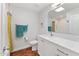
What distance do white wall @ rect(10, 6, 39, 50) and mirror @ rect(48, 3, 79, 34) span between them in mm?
1005

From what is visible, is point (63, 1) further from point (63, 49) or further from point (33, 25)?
point (33, 25)

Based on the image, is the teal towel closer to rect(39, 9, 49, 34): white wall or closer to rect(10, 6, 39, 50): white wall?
rect(10, 6, 39, 50): white wall

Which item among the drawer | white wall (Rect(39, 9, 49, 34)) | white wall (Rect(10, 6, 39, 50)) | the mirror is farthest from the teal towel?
the drawer

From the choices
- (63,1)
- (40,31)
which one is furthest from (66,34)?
(40,31)

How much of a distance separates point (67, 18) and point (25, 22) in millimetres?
1988

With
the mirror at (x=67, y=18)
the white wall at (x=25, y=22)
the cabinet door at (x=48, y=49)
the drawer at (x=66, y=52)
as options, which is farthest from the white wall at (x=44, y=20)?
the drawer at (x=66, y=52)

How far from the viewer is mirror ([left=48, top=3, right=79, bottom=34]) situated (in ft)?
5.62

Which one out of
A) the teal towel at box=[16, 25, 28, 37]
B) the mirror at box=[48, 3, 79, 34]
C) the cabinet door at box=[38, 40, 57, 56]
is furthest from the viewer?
the teal towel at box=[16, 25, 28, 37]

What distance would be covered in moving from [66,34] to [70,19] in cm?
39

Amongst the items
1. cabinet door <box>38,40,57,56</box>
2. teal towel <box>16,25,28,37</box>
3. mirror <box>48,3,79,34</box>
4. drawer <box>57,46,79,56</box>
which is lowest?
cabinet door <box>38,40,57,56</box>

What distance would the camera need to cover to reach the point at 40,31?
3.40 metres

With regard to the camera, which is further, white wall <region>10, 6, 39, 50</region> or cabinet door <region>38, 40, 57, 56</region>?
white wall <region>10, 6, 39, 50</region>

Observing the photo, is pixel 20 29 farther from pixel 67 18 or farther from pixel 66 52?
pixel 66 52

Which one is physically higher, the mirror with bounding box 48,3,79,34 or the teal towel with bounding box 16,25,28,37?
the mirror with bounding box 48,3,79,34
